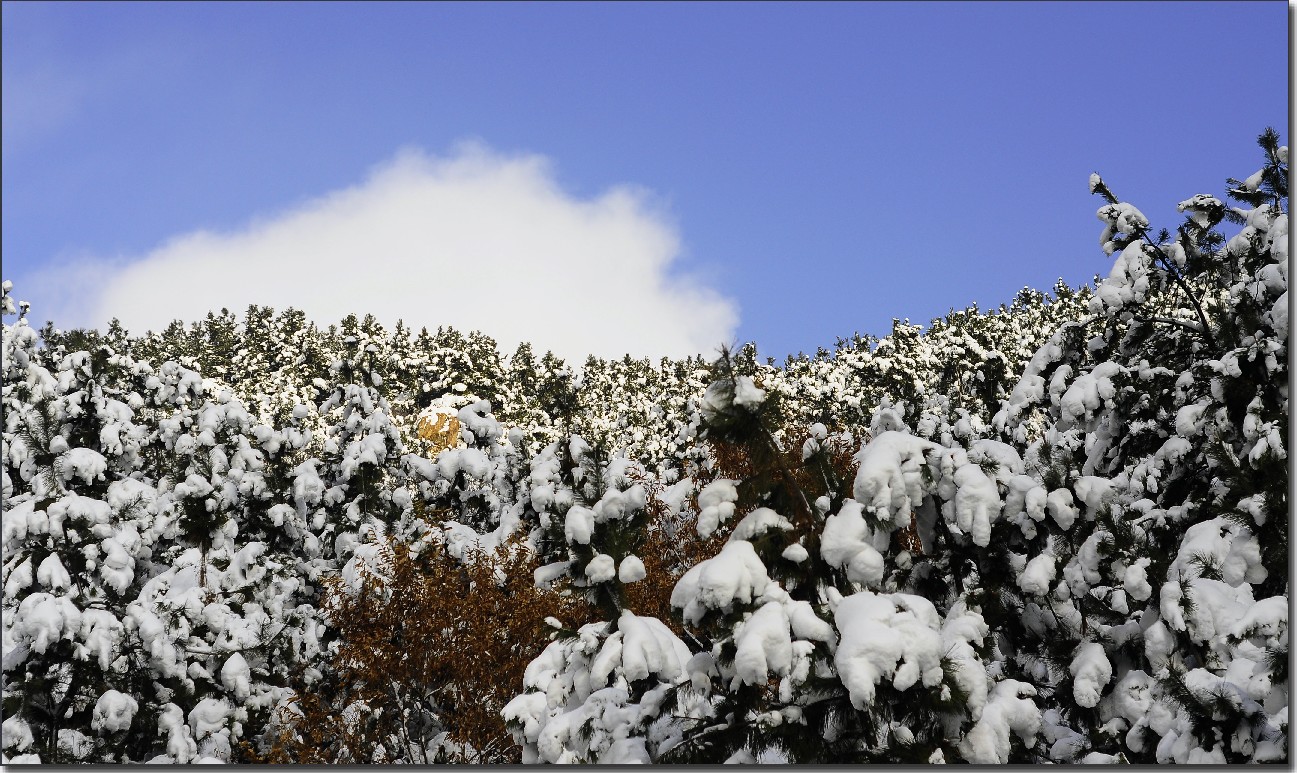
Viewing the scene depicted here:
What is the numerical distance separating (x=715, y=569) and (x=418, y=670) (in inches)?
292

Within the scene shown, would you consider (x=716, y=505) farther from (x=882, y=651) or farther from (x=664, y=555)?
(x=664, y=555)

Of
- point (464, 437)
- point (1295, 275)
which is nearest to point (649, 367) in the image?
point (464, 437)

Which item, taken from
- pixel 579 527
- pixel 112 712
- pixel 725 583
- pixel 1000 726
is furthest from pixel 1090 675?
pixel 112 712

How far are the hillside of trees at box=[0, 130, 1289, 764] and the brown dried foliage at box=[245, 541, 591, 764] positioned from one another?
48 millimetres

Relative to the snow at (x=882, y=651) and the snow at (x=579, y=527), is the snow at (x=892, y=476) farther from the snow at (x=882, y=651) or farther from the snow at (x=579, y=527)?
the snow at (x=579, y=527)

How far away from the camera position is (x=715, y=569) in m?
4.33

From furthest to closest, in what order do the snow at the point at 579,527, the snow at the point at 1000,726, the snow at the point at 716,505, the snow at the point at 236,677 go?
the snow at the point at 236,677 → the snow at the point at 579,527 → the snow at the point at 716,505 → the snow at the point at 1000,726

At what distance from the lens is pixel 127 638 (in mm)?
9562

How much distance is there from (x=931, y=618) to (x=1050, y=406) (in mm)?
6164

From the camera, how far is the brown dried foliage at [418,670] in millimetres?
10508

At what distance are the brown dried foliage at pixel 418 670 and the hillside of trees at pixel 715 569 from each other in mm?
48

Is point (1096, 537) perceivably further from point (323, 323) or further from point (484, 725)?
point (323, 323)

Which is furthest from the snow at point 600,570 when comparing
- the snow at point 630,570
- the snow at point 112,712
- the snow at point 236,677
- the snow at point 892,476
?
the snow at point 236,677

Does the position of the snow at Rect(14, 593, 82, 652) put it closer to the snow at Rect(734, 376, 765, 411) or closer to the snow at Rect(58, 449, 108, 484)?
the snow at Rect(58, 449, 108, 484)
